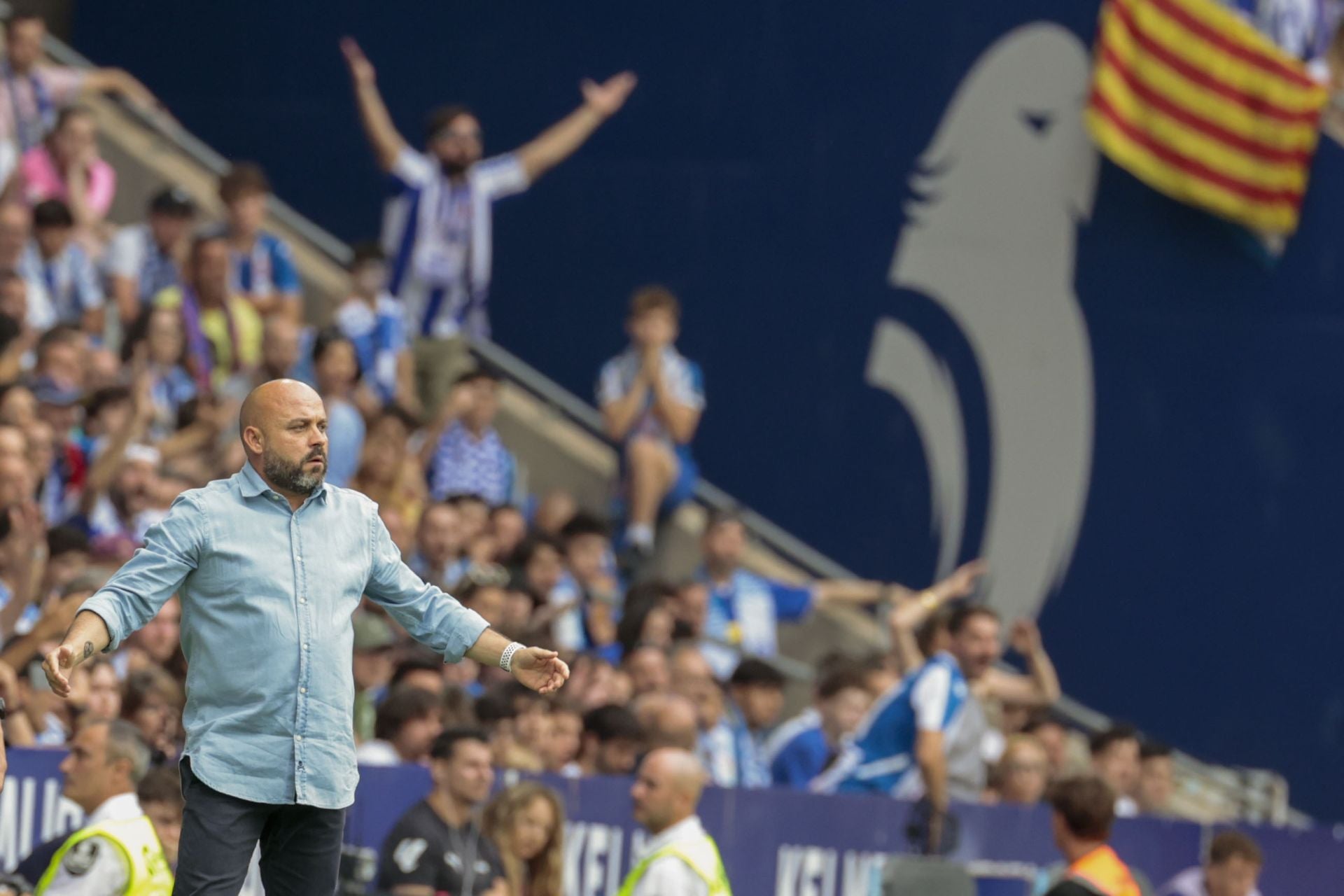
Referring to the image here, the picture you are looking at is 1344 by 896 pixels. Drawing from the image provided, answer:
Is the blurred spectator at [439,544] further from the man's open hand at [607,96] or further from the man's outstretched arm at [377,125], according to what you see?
the man's open hand at [607,96]

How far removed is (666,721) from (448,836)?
6.13 ft

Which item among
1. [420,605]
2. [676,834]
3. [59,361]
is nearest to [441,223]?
[59,361]

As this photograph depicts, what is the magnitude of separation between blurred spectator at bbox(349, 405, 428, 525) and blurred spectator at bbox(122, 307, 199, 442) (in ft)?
3.32

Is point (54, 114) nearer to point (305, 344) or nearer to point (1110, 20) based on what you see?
point (305, 344)

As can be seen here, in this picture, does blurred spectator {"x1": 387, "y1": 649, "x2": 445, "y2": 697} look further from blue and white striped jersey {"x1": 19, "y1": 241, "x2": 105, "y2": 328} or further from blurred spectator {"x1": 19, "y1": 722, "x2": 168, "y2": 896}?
blue and white striped jersey {"x1": 19, "y1": 241, "x2": 105, "y2": 328}

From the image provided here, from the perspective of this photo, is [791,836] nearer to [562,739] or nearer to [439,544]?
[562,739]

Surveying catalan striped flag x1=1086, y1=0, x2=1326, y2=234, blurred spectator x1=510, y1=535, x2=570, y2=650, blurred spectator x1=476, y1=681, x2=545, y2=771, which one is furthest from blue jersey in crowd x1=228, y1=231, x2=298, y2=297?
catalan striped flag x1=1086, y1=0, x2=1326, y2=234

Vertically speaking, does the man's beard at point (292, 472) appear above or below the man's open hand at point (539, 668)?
above

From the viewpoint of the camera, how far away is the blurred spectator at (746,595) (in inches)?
563

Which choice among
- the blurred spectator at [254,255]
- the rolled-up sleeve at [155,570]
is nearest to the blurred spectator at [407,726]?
the rolled-up sleeve at [155,570]

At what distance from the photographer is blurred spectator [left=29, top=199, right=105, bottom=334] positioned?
13648 millimetres

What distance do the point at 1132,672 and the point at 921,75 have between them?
4.48m

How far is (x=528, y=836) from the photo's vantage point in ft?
31.3

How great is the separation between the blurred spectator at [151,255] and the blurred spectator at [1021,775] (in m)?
5.46
